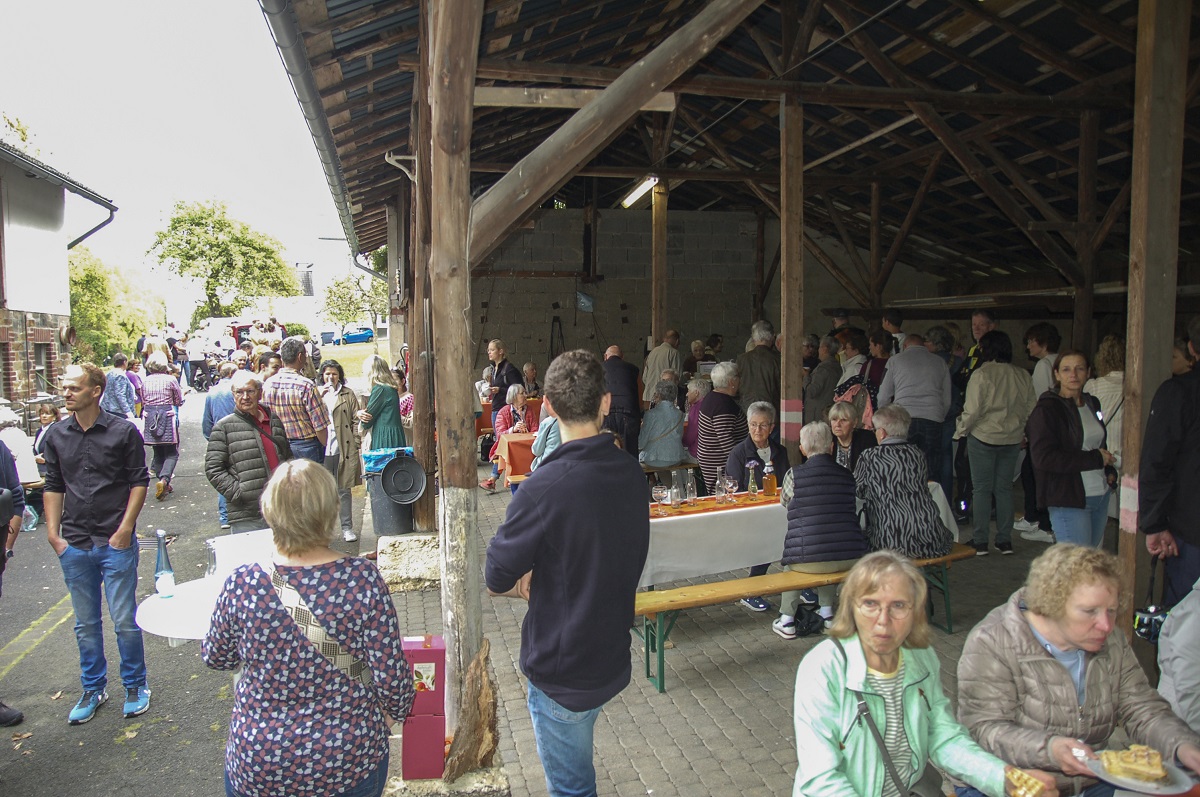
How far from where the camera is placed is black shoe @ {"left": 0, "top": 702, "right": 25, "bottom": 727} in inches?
160

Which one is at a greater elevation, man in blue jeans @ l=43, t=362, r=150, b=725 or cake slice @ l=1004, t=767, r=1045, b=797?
man in blue jeans @ l=43, t=362, r=150, b=725

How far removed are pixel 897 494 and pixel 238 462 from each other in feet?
12.3

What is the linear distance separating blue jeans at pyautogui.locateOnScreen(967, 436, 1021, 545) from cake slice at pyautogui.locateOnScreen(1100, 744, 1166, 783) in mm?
4684

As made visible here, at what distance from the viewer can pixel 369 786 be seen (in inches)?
84.6

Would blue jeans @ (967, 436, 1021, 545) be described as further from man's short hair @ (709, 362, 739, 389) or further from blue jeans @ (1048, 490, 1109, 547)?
man's short hair @ (709, 362, 739, 389)

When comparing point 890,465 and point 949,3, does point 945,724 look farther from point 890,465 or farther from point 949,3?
point 949,3

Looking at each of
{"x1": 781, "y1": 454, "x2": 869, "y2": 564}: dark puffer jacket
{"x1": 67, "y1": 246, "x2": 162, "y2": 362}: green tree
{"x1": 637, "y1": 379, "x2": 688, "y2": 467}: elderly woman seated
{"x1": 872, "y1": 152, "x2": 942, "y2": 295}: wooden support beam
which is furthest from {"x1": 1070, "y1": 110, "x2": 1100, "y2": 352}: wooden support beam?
{"x1": 67, "y1": 246, "x2": 162, "y2": 362}: green tree

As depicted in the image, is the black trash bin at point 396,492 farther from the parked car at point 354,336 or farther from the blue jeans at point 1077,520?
the parked car at point 354,336

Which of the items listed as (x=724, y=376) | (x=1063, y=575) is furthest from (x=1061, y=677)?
(x=724, y=376)

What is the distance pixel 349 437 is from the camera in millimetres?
7207

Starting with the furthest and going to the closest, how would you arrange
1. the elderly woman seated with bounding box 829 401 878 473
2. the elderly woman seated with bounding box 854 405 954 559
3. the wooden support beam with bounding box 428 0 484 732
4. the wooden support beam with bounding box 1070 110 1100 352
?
the wooden support beam with bounding box 1070 110 1100 352 < the elderly woman seated with bounding box 829 401 878 473 < the elderly woman seated with bounding box 854 405 954 559 < the wooden support beam with bounding box 428 0 484 732

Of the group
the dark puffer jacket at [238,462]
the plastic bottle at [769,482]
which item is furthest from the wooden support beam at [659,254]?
the dark puffer jacket at [238,462]

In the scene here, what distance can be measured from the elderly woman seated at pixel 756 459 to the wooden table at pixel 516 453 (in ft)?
9.81

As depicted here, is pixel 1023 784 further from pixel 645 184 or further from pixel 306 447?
pixel 645 184
